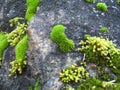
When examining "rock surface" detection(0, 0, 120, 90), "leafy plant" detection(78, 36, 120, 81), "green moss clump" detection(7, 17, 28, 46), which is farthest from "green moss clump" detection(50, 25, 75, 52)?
"green moss clump" detection(7, 17, 28, 46)

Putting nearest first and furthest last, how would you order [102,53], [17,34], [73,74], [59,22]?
[73,74]
[102,53]
[59,22]
[17,34]

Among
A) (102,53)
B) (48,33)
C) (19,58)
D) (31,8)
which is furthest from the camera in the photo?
(31,8)

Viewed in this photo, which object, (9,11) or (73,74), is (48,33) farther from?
(9,11)

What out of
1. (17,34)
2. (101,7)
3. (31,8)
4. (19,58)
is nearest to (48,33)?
(19,58)

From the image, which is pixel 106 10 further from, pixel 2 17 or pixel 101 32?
pixel 2 17

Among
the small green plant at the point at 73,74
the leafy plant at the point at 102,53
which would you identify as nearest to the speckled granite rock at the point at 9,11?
the leafy plant at the point at 102,53

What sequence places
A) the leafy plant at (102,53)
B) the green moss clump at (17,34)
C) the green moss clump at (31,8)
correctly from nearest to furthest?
the leafy plant at (102,53) < the green moss clump at (17,34) < the green moss clump at (31,8)

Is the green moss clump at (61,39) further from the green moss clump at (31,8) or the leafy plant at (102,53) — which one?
the green moss clump at (31,8)
